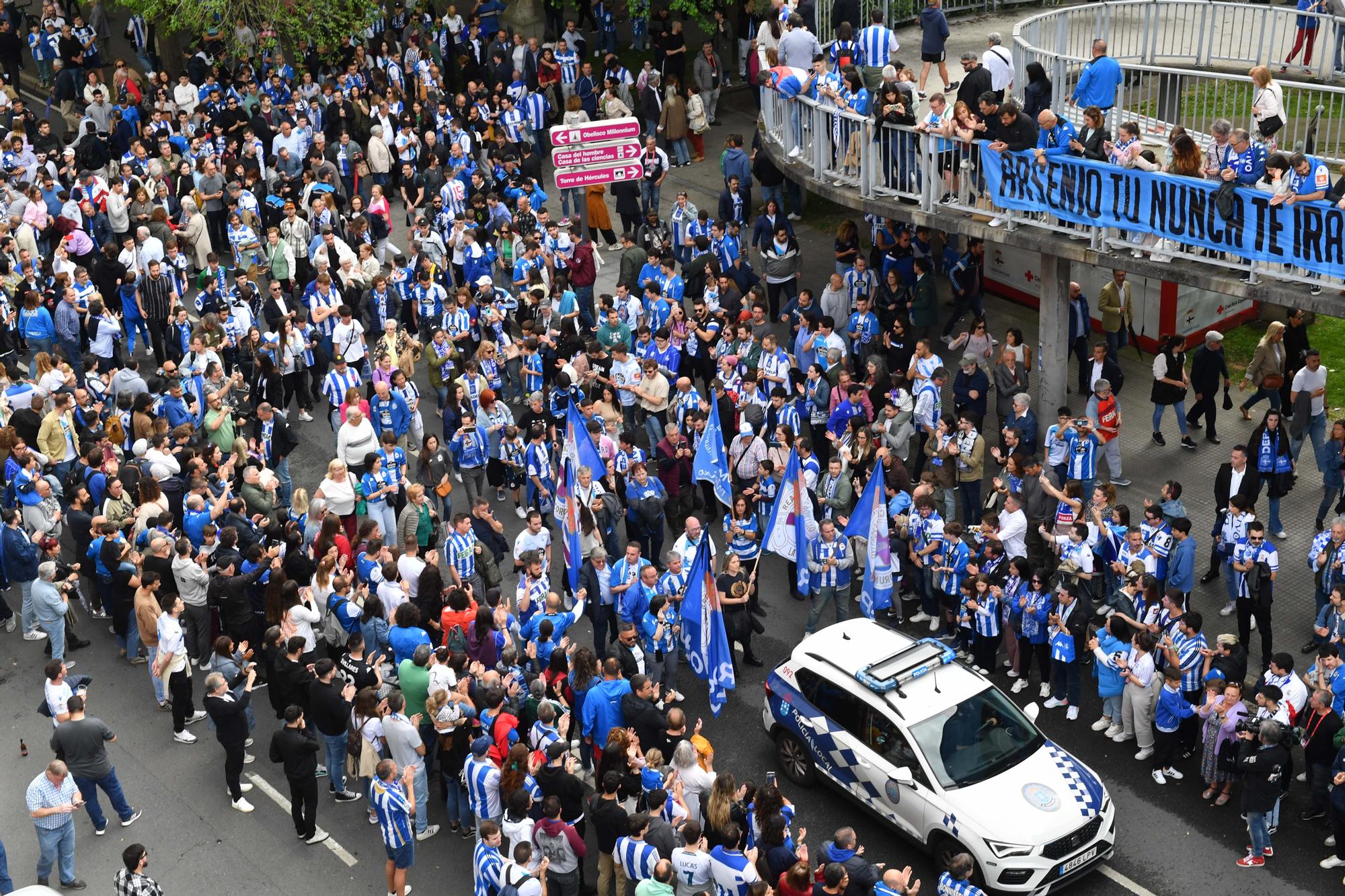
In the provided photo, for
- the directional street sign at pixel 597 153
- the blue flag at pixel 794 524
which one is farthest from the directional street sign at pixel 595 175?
the blue flag at pixel 794 524

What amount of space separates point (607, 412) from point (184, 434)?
15.8ft

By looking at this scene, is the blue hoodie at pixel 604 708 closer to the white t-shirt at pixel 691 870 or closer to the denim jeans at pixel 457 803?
the denim jeans at pixel 457 803

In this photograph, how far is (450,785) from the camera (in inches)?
545

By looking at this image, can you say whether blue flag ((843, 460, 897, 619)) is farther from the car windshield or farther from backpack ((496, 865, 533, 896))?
backpack ((496, 865, 533, 896))

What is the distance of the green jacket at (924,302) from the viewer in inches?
843

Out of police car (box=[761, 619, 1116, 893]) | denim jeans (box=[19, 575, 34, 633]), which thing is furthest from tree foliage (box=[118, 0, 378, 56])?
police car (box=[761, 619, 1116, 893])

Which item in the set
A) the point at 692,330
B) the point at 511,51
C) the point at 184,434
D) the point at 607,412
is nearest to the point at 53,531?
the point at 184,434

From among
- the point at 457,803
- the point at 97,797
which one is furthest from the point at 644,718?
the point at 97,797

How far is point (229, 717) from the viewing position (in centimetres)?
1389

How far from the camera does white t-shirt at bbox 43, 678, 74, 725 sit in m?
13.9

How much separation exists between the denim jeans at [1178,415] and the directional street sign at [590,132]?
8.38 meters

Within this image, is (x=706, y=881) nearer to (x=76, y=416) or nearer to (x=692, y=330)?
(x=692, y=330)

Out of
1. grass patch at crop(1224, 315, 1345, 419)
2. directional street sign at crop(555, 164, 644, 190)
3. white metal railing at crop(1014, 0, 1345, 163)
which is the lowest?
grass patch at crop(1224, 315, 1345, 419)

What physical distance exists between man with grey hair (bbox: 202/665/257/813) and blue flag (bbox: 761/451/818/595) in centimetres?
543
